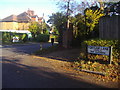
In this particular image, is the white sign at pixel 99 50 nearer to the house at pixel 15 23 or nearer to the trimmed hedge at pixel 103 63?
the trimmed hedge at pixel 103 63

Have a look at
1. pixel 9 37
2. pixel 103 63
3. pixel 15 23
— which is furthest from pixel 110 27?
pixel 15 23

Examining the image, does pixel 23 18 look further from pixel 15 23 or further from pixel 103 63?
pixel 103 63

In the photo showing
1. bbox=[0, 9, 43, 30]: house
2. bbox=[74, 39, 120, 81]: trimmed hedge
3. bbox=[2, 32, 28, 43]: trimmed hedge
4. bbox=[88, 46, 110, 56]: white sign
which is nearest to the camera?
bbox=[74, 39, 120, 81]: trimmed hedge

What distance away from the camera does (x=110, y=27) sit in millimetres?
10445

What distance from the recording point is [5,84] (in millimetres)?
5133

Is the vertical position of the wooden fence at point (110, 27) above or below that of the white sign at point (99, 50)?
above

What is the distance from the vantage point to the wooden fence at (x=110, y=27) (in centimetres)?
1007

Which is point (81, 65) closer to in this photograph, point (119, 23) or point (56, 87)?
point (56, 87)

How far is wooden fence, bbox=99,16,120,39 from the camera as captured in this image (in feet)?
33.0

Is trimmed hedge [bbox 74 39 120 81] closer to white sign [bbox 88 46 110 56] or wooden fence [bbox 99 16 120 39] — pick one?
white sign [bbox 88 46 110 56]

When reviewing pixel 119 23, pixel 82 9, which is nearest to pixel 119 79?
pixel 119 23

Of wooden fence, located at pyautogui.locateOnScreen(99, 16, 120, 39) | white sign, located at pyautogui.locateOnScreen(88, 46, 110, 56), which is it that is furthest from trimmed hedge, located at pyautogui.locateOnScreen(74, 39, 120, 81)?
wooden fence, located at pyautogui.locateOnScreen(99, 16, 120, 39)

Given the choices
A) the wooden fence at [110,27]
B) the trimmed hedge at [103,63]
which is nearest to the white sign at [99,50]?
the trimmed hedge at [103,63]

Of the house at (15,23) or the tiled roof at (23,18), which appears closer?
the house at (15,23)
